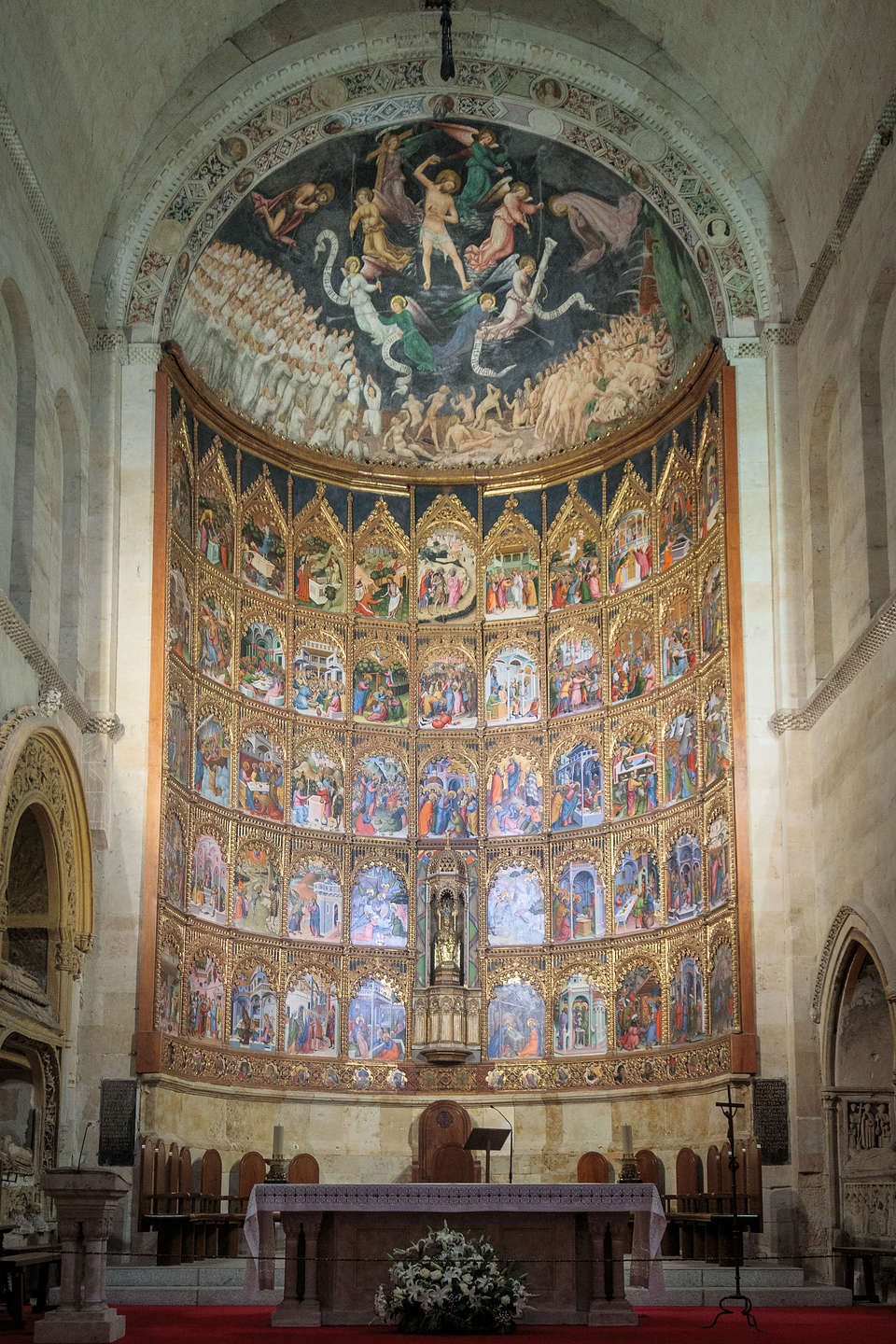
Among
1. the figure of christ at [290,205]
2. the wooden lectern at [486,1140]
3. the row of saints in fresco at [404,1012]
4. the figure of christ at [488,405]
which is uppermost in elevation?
the figure of christ at [290,205]

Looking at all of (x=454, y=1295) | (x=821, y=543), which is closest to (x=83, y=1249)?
(x=454, y=1295)

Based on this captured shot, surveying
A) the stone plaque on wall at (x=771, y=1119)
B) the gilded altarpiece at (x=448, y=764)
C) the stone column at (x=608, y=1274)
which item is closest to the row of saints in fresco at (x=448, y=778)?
the gilded altarpiece at (x=448, y=764)

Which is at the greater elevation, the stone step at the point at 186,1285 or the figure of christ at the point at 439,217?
the figure of christ at the point at 439,217

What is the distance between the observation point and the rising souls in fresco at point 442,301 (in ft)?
85.5

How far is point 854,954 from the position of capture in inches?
801

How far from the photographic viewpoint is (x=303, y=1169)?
2477 centimetres

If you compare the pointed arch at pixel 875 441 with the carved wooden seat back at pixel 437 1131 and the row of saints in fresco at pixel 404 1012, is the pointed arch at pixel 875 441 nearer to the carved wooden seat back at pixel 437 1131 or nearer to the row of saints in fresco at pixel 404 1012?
the row of saints in fresco at pixel 404 1012

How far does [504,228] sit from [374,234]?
2.05m

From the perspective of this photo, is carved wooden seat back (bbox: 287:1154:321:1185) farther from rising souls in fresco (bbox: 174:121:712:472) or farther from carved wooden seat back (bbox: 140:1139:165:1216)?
rising souls in fresco (bbox: 174:121:712:472)

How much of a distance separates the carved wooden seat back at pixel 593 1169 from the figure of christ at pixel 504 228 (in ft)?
45.4

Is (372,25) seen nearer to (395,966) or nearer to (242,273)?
(242,273)

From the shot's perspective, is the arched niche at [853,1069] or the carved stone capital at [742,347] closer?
the arched niche at [853,1069]

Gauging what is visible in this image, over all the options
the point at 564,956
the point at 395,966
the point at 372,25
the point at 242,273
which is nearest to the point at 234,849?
the point at 395,966

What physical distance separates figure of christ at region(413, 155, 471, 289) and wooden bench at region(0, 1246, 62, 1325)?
16477 millimetres
